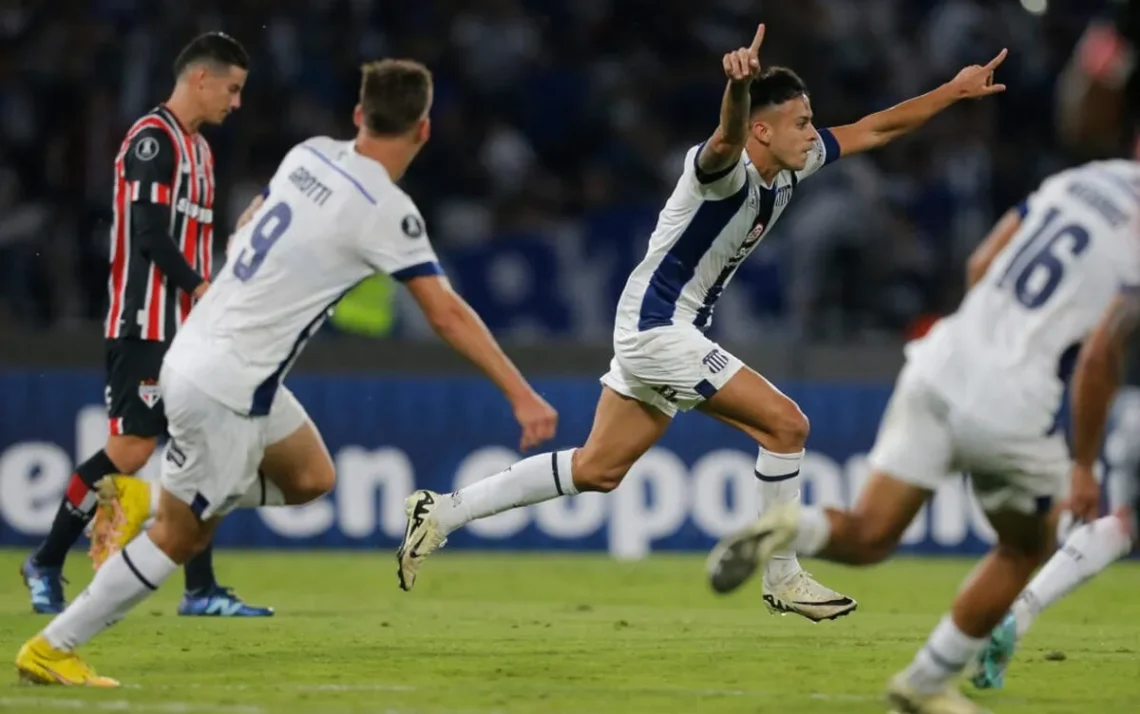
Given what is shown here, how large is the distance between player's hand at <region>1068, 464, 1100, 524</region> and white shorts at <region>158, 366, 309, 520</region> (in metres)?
2.87

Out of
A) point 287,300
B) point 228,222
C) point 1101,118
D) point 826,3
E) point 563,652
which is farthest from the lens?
point 826,3

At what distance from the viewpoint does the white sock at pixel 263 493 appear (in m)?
7.79

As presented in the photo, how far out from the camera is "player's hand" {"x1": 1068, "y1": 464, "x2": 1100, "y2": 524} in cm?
599

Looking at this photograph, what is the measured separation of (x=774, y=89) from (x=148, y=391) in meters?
3.52

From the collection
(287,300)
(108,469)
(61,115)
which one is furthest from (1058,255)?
(61,115)

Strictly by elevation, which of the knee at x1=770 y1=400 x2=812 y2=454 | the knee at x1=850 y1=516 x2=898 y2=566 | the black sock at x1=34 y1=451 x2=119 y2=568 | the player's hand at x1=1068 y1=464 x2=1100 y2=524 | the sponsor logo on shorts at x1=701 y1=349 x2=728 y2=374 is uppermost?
the player's hand at x1=1068 y1=464 x2=1100 y2=524

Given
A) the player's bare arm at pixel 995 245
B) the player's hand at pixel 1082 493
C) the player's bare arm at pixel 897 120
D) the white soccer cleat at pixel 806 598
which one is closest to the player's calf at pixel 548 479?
the white soccer cleat at pixel 806 598

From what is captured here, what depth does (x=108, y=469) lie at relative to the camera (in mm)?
10039

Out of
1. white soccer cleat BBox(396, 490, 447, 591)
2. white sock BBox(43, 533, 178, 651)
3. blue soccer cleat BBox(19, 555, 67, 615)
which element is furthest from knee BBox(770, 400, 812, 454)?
blue soccer cleat BBox(19, 555, 67, 615)

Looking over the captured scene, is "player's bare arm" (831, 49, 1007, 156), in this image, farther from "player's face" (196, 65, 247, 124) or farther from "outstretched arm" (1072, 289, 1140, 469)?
"outstretched arm" (1072, 289, 1140, 469)

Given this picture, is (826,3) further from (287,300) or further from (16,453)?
(287,300)

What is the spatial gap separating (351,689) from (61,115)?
1062cm

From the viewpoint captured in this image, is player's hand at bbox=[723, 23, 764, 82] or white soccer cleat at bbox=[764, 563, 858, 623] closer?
player's hand at bbox=[723, 23, 764, 82]

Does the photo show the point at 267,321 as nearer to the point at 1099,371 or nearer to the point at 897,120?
the point at 1099,371
